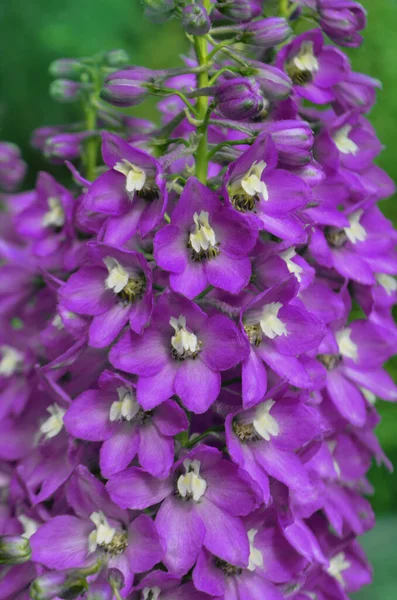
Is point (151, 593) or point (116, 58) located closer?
point (151, 593)

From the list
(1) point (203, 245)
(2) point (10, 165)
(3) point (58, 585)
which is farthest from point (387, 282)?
(2) point (10, 165)

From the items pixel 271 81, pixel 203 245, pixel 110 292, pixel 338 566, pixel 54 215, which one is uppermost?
pixel 271 81

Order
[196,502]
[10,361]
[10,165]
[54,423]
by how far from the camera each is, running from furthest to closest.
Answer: [10,165] < [10,361] < [54,423] < [196,502]

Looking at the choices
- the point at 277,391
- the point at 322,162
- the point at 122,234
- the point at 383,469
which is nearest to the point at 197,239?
the point at 122,234

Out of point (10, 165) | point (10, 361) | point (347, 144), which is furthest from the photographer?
point (10, 165)

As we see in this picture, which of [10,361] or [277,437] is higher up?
[277,437]

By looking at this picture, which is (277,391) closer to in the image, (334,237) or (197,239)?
(197,239)

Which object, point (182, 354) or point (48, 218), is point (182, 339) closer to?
point (182, 354)

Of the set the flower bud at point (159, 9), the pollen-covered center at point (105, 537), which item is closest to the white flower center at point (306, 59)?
the flower bud at point (159, 9)
